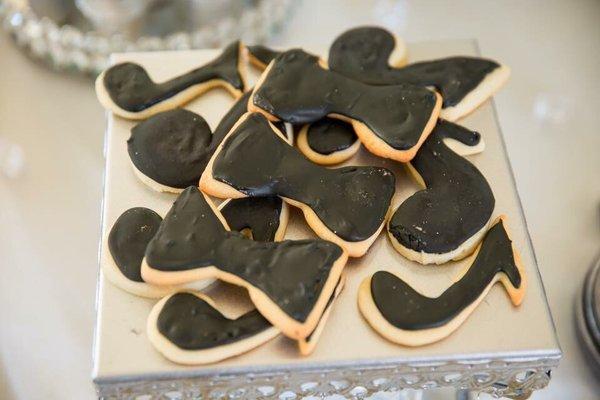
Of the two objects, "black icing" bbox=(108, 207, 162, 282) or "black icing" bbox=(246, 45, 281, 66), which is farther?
"black icing" bbox=(246, 45, 281, 66)

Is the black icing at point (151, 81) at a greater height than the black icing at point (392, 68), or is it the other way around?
the black icing at point (392, 68)

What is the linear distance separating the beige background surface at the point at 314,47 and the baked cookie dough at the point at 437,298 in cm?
19

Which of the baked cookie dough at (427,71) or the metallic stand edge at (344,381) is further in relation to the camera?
the baked cookie dough at (427,71)

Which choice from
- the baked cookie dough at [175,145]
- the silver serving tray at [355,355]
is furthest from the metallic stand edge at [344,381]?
the baked cookie dough at [175,145]

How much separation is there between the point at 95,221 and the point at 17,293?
3.8 inches

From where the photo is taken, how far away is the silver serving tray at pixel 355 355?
549mm

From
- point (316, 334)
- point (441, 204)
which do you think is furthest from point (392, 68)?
point (316, 334)

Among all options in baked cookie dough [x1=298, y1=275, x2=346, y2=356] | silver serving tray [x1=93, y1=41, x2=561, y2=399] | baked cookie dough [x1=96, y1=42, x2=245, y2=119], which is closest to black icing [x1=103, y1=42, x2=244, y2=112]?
baked cookie dough [x1=96, y1=42, x2=245, y2=119]

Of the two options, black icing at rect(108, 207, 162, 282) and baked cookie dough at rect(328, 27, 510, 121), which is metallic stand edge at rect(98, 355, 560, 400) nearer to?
black icing at rect(108, 207, 162, 282)

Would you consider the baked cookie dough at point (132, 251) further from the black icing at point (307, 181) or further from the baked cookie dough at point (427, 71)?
the baked cookie dough at point (427, 71)

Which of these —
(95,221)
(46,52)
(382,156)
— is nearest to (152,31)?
(46,52)

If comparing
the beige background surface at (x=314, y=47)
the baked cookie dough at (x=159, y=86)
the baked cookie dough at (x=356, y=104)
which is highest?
the baked cookie dough at (x=356, y=104)

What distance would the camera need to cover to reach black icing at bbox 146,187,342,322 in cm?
54

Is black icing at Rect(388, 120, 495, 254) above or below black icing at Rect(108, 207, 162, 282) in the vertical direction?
above
